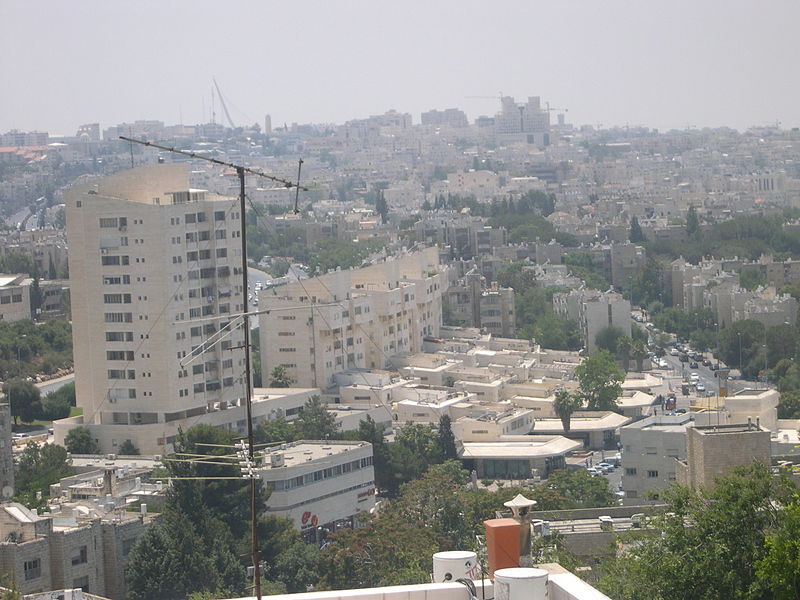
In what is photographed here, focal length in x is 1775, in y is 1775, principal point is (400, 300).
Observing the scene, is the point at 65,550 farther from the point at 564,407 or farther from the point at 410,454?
the point at 564,407

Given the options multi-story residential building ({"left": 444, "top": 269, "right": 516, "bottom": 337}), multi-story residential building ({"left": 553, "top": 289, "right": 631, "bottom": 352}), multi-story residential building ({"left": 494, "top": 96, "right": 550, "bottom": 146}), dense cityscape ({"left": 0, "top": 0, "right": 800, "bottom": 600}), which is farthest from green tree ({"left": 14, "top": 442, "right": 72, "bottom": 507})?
multi-story residential building ({"left": 494, "top": 96, "right": 550, "bottom": 146})

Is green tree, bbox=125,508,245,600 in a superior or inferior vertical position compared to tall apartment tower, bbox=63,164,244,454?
inferior

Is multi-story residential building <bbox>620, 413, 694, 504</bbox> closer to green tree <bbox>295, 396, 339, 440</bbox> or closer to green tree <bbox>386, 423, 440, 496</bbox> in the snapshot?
green tree <bbox>386, 423, 440, 496</bbox>

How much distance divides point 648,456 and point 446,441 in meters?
4.84

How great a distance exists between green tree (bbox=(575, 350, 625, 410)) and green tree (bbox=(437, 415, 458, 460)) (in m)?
5.11

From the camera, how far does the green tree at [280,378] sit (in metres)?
31.4

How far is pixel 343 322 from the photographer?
3253 centimetres

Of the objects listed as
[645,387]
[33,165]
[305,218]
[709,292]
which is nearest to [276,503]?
[645,387]

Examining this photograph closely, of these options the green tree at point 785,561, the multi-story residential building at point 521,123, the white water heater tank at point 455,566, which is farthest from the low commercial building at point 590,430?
the multi-story residential building at point 521,123

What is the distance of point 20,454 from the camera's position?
2483 cm

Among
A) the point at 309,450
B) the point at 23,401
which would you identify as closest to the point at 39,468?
the point at 309,450

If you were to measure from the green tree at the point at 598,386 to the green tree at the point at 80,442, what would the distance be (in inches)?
372

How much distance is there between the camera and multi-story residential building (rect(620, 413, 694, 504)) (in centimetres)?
2241

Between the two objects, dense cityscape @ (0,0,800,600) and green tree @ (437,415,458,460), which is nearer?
dense cityscape @ (0,0,800,600)
